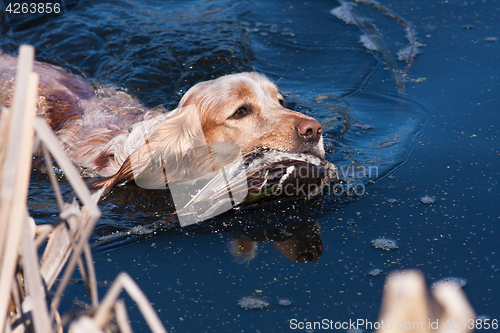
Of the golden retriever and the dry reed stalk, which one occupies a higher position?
the dry reed stalk

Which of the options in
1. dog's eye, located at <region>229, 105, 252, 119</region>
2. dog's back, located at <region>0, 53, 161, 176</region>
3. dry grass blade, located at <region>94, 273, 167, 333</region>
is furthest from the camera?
dog's back, located at <region>0, 53, 161, 176</region>

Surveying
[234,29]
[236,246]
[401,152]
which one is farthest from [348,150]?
[234,29]

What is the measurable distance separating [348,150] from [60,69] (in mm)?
2999

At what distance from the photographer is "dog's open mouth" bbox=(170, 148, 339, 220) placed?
2.68 meters

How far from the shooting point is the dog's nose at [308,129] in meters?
3.08

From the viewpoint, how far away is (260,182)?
106 inches

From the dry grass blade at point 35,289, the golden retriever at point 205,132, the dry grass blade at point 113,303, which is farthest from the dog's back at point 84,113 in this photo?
the dry grass blade at point 113,303

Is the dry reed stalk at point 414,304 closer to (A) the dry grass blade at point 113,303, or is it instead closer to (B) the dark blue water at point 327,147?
(A) the dry grass blade at point 113,303

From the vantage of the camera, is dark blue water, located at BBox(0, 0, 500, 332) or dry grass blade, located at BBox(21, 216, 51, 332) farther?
dark blue water, located at BBox(0, 0, 500, 332)

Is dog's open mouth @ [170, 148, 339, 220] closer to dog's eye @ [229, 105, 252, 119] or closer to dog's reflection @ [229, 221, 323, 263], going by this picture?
dog's reflection @ [229, 221, 323, 263]

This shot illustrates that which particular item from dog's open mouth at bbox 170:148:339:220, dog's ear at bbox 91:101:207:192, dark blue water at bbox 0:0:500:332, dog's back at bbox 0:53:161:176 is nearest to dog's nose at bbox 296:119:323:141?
dog's open mouth at bbox 170:148:339:220

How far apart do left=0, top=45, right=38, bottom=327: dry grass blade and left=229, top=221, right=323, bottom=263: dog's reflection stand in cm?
157

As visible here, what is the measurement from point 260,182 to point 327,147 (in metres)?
1.49

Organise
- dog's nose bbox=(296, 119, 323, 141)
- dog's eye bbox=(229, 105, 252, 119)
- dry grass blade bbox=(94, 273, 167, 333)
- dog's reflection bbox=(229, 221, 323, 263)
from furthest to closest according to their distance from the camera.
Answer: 1. dog's eye bbox=(229, 105, 252, 119)
2. dog's nose bbox=(296, 119, 323, 141)
3. dog's reflection bbox=(229, 221, 323, 263)
4. dry grass blade bbox=(94, 273, 167, 333)
